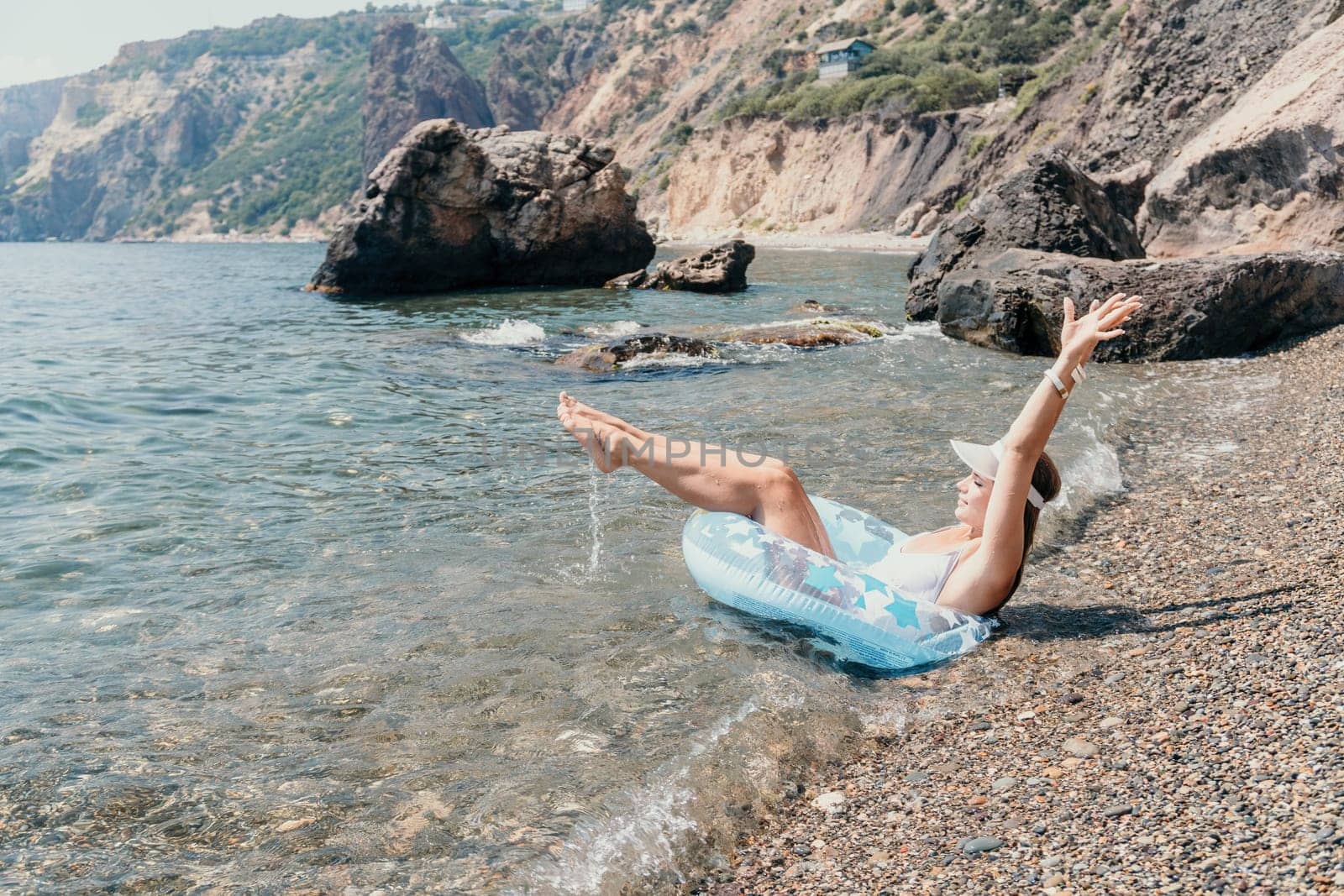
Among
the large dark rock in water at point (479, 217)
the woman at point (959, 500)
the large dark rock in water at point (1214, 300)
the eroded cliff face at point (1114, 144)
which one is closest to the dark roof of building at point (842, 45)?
the eroded cliff face at point (1114, 144)

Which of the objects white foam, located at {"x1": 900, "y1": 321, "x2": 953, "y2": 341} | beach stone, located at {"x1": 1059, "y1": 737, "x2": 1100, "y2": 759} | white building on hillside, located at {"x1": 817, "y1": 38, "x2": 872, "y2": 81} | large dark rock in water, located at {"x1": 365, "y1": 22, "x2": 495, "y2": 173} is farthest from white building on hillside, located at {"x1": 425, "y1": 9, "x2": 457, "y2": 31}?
beach stone, located at {"x1": 1059, "y1": 737, "x2": 1100, "y2": 759}

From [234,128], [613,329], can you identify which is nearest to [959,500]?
[613,329]

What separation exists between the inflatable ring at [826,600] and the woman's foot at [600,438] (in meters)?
0.49

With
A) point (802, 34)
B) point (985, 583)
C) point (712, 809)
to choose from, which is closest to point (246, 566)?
point (712, 809)

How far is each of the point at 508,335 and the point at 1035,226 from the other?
7824 mm

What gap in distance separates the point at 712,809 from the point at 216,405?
8742mm

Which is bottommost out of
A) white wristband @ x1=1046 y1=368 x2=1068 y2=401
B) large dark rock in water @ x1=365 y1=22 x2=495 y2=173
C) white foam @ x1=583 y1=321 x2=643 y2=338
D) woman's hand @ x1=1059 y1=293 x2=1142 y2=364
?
white foam @ x1=583 y1=321 x2=643 y2=338

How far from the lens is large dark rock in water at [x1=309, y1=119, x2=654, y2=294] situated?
23.5 metres

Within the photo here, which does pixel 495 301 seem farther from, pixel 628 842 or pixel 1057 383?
pixel 628 842

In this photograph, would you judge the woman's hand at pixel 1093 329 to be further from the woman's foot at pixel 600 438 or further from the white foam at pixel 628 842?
the white foam at pixel 628 842

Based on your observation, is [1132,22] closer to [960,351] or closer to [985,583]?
[960,351]

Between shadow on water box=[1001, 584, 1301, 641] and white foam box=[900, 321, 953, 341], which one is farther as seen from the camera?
white foam box=[900, 321, 953, 341]

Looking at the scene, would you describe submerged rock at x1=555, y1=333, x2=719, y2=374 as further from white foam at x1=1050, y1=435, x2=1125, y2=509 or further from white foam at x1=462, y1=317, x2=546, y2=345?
white foam at x1=1050, y1=435, x2=1125, y2=509

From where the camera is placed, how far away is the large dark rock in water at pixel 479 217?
23.5 metres
